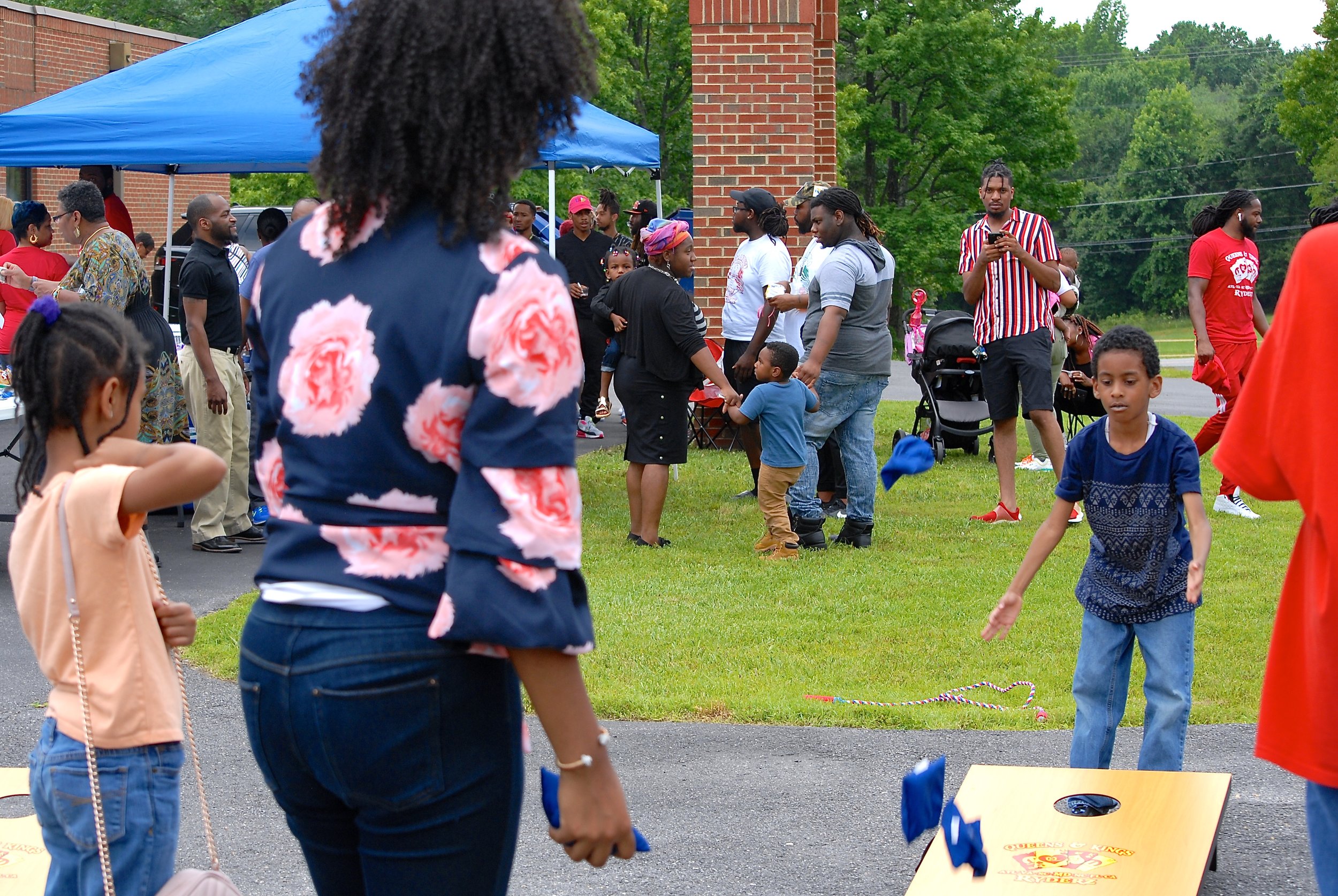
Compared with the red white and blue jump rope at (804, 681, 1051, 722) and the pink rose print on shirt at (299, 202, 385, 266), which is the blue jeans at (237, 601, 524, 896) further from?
the red white and blue jump rope at (804, 681, 1051, 722)

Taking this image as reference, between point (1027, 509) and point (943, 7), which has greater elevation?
point (943, 7)

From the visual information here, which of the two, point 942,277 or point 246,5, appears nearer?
point 942,277

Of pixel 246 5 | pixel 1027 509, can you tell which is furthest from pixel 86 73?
pixel 1027 509

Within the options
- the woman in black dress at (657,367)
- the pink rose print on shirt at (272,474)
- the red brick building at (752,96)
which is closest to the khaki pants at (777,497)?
the woman in black dress at (657,367)

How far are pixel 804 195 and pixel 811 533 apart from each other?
12.5 ft

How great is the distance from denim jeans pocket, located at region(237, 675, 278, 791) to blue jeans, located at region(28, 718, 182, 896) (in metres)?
0.81

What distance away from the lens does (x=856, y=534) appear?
872 cm

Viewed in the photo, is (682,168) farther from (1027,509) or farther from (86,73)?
(1027,509)

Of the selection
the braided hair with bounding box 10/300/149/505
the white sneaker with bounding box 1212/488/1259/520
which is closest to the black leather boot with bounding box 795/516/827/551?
the white sneaker with bounding box 1212/488/1259/520

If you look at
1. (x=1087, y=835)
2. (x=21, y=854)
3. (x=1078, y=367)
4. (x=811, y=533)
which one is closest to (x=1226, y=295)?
(x=1078, y=367)

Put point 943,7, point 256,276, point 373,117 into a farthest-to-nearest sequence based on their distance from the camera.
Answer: point 943,7 → point 256,276 → point 373,117

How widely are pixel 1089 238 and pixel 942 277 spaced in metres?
33.9

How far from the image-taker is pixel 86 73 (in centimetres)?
2984

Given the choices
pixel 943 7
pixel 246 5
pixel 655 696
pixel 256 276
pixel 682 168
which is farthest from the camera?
pixel 246 5
